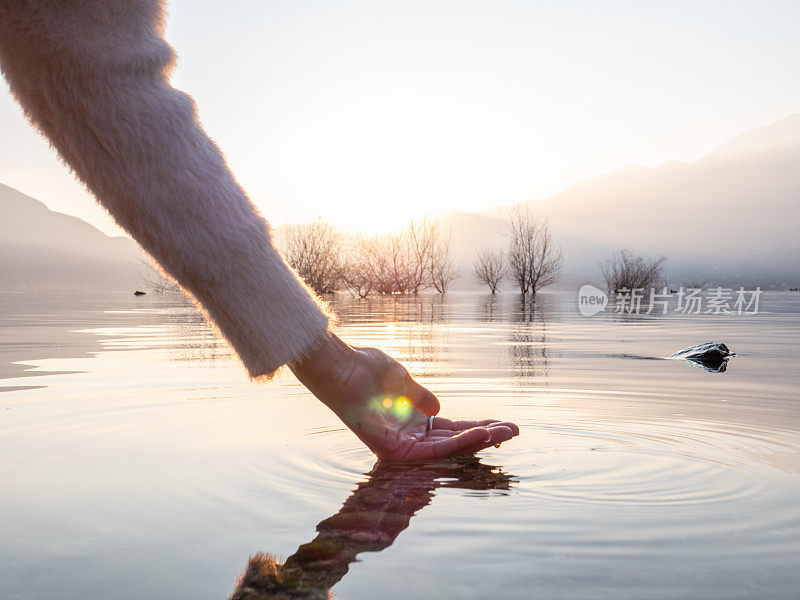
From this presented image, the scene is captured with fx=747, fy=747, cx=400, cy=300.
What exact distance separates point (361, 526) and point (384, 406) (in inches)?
26.5

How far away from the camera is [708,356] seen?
19.5 feet

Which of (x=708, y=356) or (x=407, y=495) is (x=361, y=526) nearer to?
(x=407, y=495)

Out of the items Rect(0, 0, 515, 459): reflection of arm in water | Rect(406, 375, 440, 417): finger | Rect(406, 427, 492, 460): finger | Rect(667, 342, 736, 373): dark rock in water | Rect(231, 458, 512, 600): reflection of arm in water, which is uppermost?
Rect(0, 0, 515, 459): reflection of arm in water

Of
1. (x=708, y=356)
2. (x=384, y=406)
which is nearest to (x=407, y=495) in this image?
(x=384, y=406)

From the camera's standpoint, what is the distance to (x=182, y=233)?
1.52 m

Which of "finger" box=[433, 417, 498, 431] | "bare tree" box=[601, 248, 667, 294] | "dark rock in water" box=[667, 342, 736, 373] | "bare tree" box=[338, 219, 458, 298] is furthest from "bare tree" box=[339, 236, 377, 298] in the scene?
"finger" box=[433, 417, 498, 431]

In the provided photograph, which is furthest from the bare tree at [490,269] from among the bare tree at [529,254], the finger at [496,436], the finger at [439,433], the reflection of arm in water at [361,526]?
the reflection of arm in water at [361,526]

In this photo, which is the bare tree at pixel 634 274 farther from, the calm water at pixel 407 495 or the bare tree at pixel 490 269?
the calm water at pixel 407 495

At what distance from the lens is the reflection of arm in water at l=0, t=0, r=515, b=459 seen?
1425 millimetres

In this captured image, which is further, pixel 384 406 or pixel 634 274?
pixel 634 274

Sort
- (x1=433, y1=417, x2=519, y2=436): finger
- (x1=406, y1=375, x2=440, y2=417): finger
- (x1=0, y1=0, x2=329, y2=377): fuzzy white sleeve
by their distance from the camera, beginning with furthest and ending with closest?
1. (x1=433, y1=417, x2=519, y2=436): finger
2. (x1=406, y1=375, x2=440, y2=417): finger
3. (x1=0, y1=0, x2=329, y2=377): fuzzy white sleeve

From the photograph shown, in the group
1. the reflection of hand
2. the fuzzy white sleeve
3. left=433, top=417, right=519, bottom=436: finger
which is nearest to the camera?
the fuzzy white sleeve

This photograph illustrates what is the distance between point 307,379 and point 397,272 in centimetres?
3427

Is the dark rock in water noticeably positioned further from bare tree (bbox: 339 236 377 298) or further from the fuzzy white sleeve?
bare tree (bbox: 339 236 377 298)
